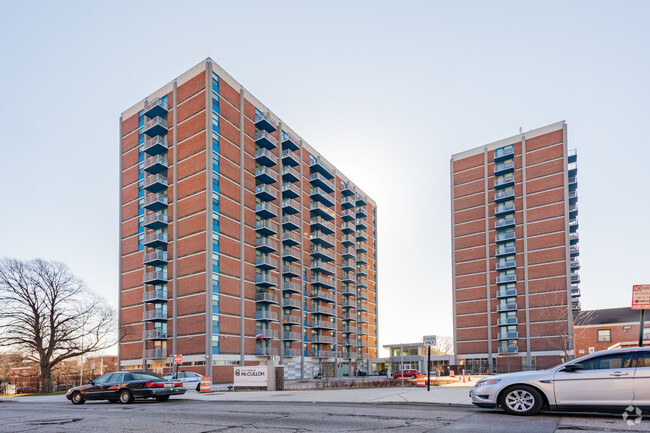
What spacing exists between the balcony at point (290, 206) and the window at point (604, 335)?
137ft

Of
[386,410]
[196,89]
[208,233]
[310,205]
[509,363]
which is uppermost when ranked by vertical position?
[196,89]

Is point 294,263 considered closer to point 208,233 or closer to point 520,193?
point 208,233

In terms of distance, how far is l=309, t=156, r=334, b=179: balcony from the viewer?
79812 mm

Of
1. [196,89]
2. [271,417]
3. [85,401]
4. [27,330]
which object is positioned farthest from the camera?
[196,89]

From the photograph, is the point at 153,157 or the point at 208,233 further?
the point at 153,157

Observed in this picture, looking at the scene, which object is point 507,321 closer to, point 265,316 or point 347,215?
point 347,215

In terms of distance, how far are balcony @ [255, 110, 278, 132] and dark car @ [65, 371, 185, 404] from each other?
46780 millimetres

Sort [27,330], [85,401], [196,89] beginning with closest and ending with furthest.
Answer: [85,401] < [27,330] < [196,89]

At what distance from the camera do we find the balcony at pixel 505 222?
75.4 m

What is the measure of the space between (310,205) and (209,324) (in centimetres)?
2998

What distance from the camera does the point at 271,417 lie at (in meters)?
13.4

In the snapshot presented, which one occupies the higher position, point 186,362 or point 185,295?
point 185,295

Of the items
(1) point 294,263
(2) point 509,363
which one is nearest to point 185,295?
(1) point 294,263

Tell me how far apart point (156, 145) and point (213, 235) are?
12912 mm
